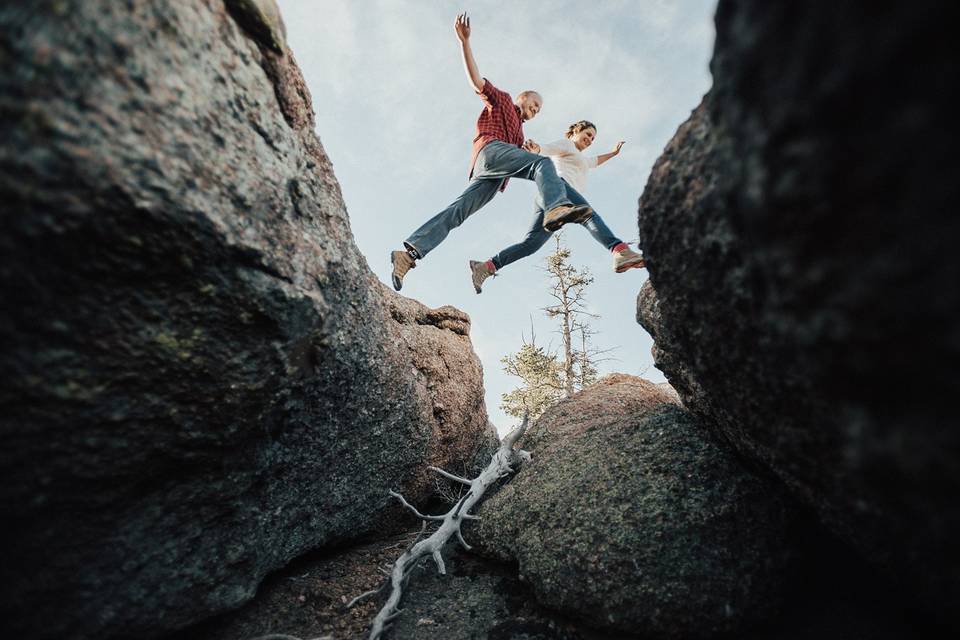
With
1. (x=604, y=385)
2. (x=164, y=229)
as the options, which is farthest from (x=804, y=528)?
(x=164, y=229)

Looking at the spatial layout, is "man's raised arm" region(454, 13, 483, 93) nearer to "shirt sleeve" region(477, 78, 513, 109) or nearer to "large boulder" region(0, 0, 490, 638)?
"shirt sleeve" region(477, 78, 513, 109)

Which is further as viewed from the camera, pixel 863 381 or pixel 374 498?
pixel 374 498

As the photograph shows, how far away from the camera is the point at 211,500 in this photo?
10.7 feet

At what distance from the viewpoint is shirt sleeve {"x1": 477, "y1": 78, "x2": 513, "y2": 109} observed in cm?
598

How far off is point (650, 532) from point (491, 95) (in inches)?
227

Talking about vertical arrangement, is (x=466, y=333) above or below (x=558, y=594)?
above

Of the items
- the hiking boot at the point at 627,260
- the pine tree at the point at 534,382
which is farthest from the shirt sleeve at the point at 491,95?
the pine tree at the point at 534,382

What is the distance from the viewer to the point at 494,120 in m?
6.15

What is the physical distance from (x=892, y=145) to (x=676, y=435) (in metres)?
3.80

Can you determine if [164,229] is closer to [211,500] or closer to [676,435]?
[211,500]

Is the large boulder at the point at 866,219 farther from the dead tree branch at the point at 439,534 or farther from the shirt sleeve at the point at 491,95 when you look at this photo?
the shirt sleeve at the point at 491,95

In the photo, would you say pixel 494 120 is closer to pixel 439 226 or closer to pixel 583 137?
pixel 439 226

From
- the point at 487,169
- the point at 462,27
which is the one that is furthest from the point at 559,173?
the point at 462,27

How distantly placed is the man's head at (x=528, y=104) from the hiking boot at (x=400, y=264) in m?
2.99
